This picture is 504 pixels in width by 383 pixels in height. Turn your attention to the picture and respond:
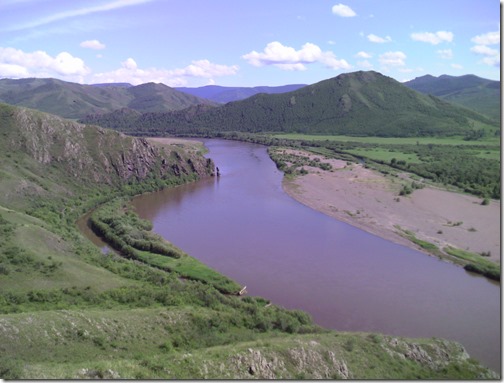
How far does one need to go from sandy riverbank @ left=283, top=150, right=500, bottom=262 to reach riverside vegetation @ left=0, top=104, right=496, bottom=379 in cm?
2679

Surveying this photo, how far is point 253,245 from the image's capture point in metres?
53.4

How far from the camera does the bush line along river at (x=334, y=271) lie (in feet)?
119

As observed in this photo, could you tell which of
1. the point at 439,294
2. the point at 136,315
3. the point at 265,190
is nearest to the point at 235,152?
the point at 265,190

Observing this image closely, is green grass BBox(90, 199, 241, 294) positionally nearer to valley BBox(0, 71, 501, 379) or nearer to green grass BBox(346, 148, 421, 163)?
valley BBox(0, 71, 501, 379)

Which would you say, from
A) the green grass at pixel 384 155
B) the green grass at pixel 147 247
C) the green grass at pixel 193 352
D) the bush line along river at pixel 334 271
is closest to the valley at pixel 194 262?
the green grass at pixel 193 352

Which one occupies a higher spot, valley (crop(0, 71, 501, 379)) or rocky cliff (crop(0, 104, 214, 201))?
rocky cliff (crop(0, 104, 214, 201))

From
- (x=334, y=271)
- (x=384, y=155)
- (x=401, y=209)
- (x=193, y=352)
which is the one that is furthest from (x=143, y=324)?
(x=384, y=155)

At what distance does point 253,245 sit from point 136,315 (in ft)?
84.3

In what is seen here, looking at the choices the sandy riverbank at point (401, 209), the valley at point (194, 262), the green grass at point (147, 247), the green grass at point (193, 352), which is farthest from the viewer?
the sandy riverbank at point (401, 209)

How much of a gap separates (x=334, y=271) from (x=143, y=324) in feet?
76.8

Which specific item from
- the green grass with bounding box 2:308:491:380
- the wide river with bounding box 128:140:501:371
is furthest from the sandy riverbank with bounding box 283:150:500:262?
the green grass with bounding box 2:308:491:380

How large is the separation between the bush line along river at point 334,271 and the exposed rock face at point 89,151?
14.5 meters

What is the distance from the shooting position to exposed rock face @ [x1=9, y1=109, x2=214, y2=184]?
264 feet

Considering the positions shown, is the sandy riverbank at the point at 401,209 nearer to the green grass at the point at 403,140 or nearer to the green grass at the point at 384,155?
the green grass at the point at 384,155
